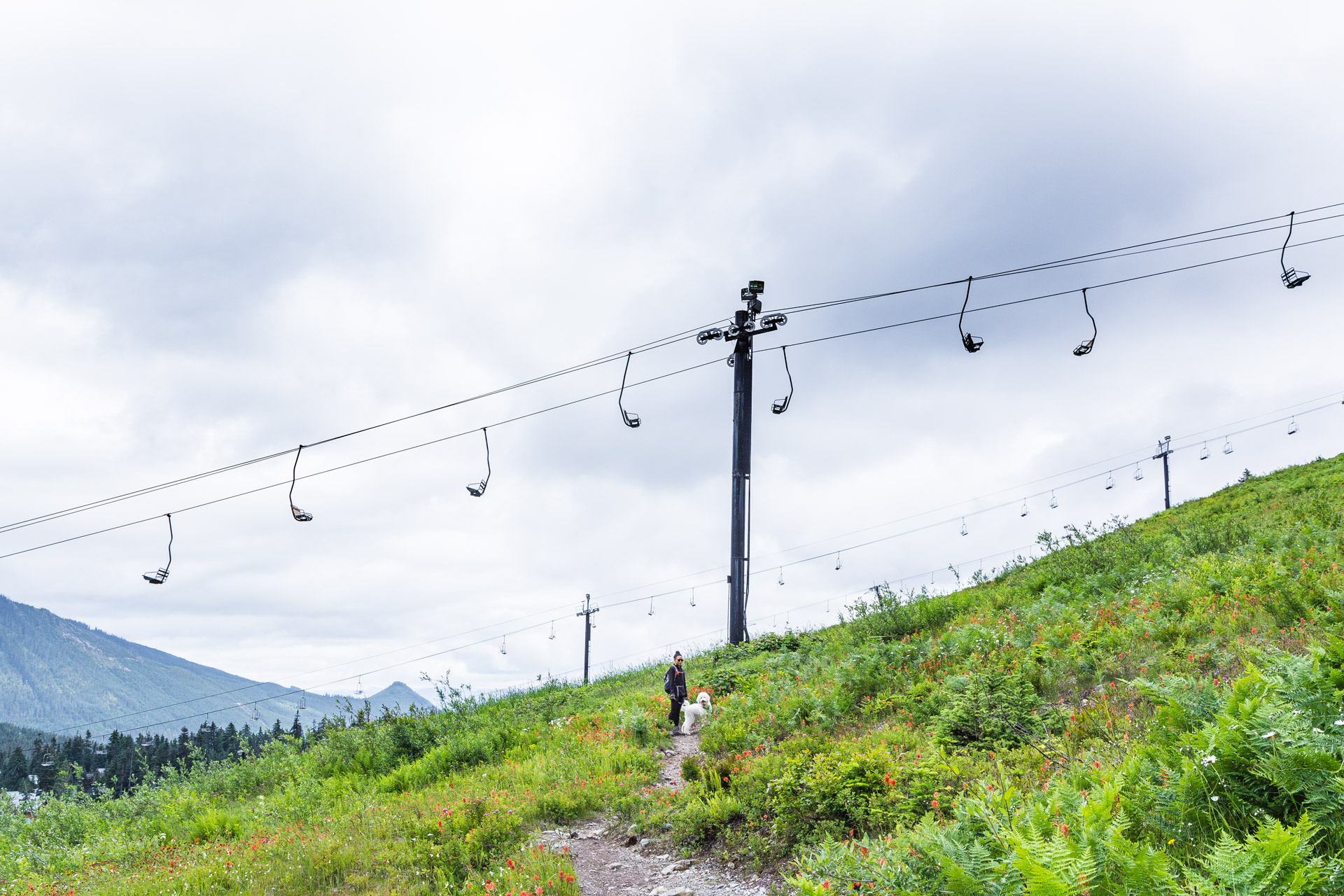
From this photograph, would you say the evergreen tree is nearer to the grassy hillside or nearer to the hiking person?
the grassy hillside

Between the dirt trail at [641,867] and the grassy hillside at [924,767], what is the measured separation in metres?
0.27

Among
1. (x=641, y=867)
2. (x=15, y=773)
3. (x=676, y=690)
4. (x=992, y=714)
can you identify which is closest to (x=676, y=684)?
(x=676, y=690)

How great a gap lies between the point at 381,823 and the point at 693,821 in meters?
4.93

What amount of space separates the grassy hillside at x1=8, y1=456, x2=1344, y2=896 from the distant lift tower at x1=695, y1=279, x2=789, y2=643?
54.3 inches

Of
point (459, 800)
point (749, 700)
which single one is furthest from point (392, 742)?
point (749, 700)

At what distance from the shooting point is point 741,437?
69.6 feet

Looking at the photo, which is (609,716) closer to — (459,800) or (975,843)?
(459,800)

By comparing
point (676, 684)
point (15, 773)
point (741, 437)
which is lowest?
point (15, 773)

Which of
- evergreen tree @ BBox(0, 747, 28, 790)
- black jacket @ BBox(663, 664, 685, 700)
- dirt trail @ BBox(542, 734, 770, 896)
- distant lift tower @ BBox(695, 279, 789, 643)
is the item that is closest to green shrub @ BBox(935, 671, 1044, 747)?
dirt trail @ BBox(542, 734, 770, 896)

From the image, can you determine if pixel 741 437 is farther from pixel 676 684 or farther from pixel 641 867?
pixel 641 867

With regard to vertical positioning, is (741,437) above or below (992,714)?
above

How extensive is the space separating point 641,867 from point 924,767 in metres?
3.74

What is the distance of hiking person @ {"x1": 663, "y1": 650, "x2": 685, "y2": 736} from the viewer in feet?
51.8

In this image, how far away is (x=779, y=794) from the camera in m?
9.02
